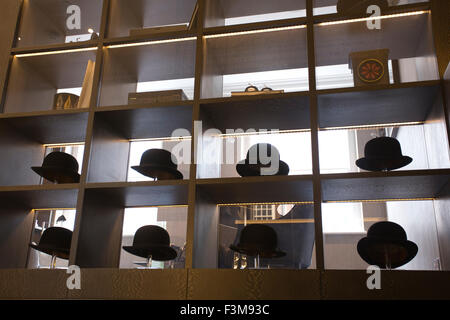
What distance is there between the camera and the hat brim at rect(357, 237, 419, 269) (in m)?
2.01

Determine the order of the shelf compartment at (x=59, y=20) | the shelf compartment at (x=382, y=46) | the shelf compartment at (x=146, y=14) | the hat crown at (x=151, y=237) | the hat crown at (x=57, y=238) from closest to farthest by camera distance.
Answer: the shelf compartment at (x=382, y=46)
the hat crown at (x=151, y=237)
the hat crown at (x=57, y=238)
the shelf compartment at (x=146, y=14)
the shelf compartment at (x=59, y=20)

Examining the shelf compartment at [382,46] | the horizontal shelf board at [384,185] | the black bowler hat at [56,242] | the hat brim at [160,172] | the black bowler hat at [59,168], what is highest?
the shelf compartment at [382,46]

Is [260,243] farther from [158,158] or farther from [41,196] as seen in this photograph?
[41,196]

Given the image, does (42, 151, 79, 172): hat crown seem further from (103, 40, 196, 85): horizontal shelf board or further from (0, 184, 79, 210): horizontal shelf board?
(103, 40, 196, 85): horizontal shelf board

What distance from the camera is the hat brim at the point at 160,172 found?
2.32 m

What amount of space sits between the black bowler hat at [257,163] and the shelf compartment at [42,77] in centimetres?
101

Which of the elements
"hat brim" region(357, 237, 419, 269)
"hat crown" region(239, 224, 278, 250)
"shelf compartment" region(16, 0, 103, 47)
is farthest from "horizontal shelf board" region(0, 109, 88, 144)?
"hat brim" region(357, 237, 419, 269)

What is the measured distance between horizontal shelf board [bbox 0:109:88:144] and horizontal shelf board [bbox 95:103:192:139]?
156mm

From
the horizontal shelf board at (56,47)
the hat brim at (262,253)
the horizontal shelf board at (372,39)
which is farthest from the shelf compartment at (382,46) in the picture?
the horizontal shelf board at (56,47)

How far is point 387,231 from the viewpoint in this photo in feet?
6.68

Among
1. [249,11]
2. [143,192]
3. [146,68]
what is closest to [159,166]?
[143,192]

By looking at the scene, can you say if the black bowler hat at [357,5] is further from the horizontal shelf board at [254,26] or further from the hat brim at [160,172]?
the hat brim at [160,172]

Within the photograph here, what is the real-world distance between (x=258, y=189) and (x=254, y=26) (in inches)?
31.9

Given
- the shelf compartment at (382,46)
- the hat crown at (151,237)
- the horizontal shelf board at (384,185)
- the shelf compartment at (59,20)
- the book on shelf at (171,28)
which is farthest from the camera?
the shelf compartment at (59,20)
